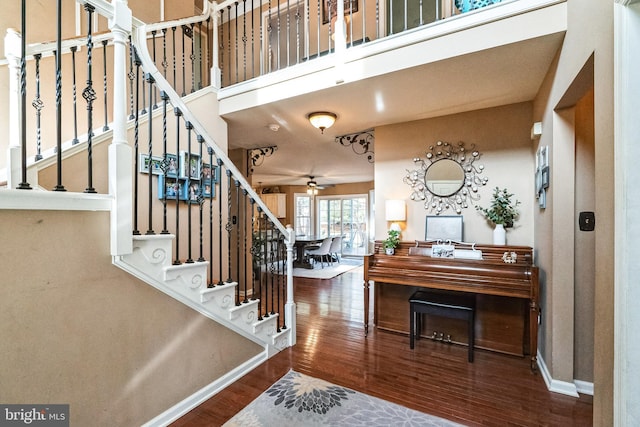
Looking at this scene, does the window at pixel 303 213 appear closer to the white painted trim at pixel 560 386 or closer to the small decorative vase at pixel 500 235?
the small decorative vase at pixel 500 235

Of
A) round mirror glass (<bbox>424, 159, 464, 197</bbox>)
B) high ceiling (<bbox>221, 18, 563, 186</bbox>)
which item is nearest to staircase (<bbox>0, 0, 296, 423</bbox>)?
high ceiling (<bbox>221, 18, 563, 186</bbox>)

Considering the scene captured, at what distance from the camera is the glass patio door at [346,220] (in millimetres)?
9359

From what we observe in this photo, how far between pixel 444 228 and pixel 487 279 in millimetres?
758

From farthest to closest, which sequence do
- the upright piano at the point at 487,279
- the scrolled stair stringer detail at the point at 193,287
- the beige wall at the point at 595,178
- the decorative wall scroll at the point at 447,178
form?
the decorative wall scroll at the point at 447,178
the upright piano at the point at 487,279
the scrolled stair stringer detail at the point at 193,287
the beige wall at the point at 595,178

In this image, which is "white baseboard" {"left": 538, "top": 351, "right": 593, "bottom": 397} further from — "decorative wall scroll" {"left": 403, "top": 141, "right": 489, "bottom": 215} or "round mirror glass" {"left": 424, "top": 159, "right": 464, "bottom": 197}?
"round mirror glass" {"left": 424, "top": 159, "right": 464, "bottom": 197}

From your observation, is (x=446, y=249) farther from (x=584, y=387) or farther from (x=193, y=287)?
(x=193, y=287)

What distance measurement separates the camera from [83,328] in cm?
143

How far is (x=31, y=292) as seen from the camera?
1.26 m

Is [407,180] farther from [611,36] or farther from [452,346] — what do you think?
[611,36]

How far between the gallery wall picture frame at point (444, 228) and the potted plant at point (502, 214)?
31cm

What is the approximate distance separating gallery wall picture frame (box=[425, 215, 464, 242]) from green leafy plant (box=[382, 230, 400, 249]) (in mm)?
327

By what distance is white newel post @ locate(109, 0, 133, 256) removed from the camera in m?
1.47

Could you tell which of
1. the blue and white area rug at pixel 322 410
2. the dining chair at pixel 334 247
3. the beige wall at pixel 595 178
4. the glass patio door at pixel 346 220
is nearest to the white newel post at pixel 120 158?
the blue and white area rug at pixel 322 410

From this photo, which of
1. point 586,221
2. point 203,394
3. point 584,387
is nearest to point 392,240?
point 586,221
